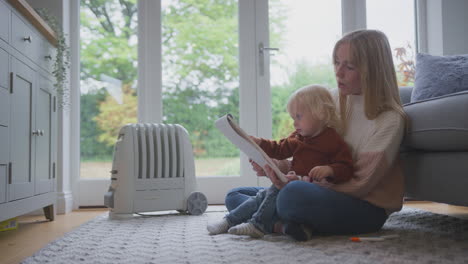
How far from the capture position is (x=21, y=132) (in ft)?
5.96

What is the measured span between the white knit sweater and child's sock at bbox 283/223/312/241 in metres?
0.15

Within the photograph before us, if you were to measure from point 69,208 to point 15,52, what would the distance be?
1164mm

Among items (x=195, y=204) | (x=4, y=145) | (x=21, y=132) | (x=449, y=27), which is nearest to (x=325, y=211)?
(x=195, y=204)

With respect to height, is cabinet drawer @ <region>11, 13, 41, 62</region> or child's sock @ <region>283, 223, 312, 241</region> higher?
cabinet drawer @ <region>11, 13, 41, 62</region>

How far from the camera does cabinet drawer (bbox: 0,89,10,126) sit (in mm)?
1591

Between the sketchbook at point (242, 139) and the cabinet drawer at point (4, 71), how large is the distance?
82cm

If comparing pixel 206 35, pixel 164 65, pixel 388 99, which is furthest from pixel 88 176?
pixel 388 99

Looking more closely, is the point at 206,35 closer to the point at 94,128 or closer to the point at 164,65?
the point at 164,65

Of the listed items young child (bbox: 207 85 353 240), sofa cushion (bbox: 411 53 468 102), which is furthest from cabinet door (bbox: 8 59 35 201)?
sofa cushion (bbox: 411 53 468 102)

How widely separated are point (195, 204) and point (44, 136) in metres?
0.75

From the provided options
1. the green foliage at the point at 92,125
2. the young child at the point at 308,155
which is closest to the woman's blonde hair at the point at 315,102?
the young child at the point at 308,155

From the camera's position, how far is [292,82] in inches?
119

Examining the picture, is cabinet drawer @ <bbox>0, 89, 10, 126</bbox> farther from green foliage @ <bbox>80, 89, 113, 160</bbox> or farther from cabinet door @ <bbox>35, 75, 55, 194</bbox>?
green foliage @ <bbox>80, 89, 113, 160</bbox>

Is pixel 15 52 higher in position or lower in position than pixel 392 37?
lower
